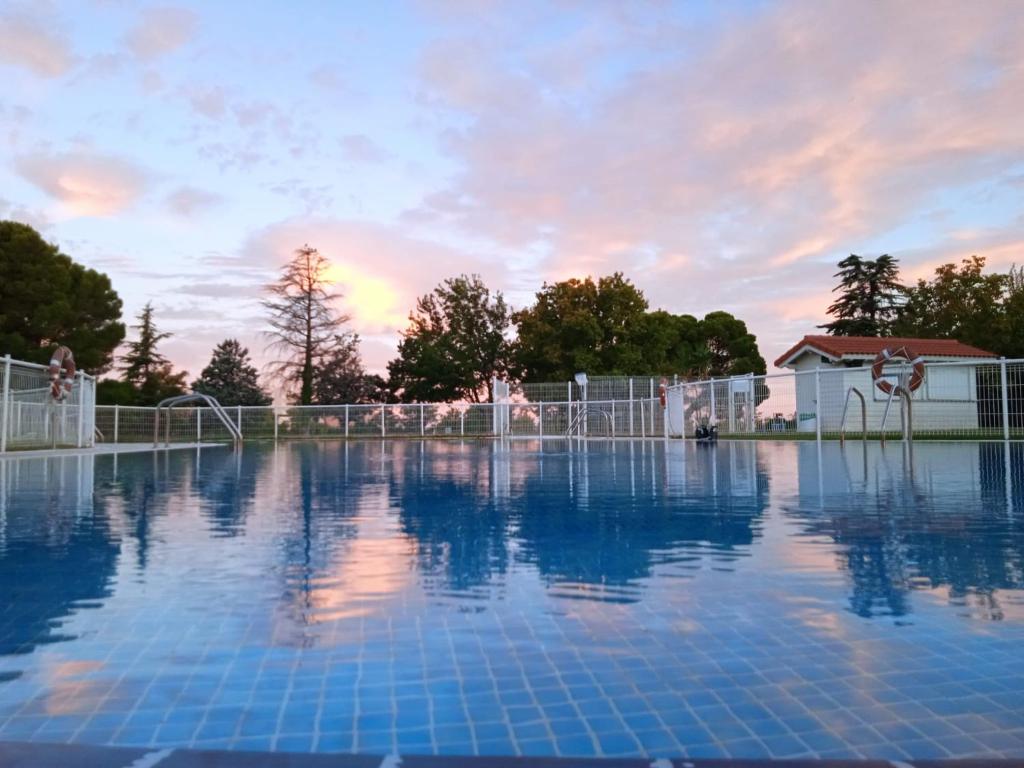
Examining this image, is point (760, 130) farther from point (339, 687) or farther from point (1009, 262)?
point (1009, 262)

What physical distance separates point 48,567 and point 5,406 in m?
11.4

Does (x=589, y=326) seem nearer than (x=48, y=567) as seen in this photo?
No

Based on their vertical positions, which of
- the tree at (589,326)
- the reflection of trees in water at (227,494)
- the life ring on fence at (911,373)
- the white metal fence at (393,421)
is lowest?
the reflection of trees in water at (227,494)

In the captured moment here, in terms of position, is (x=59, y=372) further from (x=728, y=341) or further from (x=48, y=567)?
(x=728, y=341)

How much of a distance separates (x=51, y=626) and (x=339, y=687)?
1.27 meters

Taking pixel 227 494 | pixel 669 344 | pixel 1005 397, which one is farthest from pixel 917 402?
pixel 669 344

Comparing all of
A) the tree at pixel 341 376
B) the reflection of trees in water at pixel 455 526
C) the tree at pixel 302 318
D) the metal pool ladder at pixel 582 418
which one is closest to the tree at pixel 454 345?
the tree at pixel 341 376

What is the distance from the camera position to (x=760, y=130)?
14992 mm

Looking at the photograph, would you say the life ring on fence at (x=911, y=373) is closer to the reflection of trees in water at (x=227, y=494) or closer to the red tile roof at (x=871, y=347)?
the red tile roof at (x=871, y=347)

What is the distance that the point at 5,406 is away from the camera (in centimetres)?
1309

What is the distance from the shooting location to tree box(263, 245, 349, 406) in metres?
36.2

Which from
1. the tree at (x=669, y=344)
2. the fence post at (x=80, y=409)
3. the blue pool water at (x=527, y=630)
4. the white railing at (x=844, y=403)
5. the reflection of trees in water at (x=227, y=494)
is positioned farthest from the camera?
the tree at (x=669, y=344)

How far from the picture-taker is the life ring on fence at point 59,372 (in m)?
14.9

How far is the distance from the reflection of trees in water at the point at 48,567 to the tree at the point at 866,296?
39.0 meters
